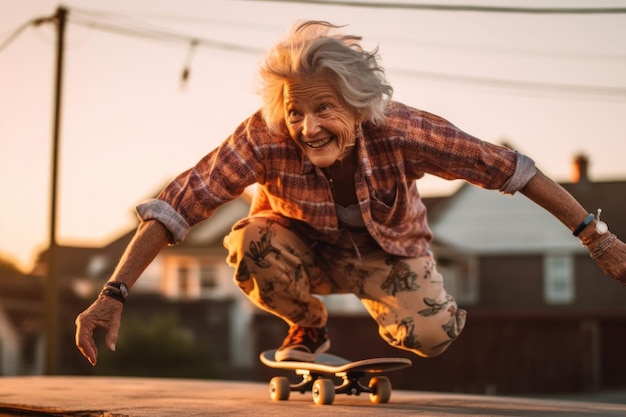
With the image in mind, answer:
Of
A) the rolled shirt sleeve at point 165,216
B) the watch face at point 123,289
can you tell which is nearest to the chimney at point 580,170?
the rolled shirt sleeve at point 165,216

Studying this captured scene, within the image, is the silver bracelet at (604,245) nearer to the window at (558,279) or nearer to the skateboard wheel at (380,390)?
the skateboard wheel at (380,390)

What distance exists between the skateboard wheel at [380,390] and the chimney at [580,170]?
112 feet

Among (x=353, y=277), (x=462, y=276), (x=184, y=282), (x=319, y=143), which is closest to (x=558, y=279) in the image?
(x=462, y=276)

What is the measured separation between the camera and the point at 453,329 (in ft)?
17.6

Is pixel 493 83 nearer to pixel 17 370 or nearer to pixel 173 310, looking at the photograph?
pixel 173 310

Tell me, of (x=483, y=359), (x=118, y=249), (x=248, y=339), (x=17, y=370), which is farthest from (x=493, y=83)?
(x=118, y=249)

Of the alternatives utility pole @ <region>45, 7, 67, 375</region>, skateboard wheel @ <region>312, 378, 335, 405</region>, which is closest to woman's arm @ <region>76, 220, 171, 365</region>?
skateboard wheel @ <region>312, 378, 335, 405</region>

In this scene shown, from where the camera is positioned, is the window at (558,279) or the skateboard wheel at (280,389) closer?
the skateboard wheel at (280,389)

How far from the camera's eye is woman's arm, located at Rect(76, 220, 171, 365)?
4211 millimetres

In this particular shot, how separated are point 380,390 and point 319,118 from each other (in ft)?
5.53

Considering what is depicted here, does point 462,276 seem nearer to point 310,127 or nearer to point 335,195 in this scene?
point 335,195

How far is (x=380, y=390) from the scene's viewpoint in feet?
18.4

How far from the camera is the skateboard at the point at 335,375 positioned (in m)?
5.39

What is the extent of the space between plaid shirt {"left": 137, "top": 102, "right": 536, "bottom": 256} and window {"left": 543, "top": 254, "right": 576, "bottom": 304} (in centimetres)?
3396
